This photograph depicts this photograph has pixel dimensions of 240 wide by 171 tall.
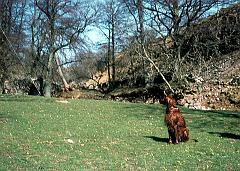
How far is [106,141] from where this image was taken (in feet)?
48.5

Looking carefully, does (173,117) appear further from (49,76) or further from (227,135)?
(49,76)

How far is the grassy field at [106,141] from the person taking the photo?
443 inches

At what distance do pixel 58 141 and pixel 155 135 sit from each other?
460 cm

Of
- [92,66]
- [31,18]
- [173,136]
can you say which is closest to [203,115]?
[173,136]

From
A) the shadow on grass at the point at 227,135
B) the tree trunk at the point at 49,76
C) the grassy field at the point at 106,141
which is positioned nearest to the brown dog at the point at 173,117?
the grassy field at the point at 106,141

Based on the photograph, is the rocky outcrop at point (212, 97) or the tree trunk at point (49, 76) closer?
the rocky outcrop at point (212, 97)

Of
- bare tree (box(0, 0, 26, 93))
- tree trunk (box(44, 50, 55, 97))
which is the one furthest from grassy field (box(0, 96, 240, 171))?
bare tree (box(0, 0, 26, 93))

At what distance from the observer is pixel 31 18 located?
4800 cm

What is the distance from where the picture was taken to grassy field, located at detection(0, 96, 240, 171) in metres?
11.3

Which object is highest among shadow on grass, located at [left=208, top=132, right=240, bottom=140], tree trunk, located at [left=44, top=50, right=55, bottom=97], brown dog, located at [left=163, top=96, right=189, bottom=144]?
tree trunk, located at [left=44, top=50, right=55, bottom=97]

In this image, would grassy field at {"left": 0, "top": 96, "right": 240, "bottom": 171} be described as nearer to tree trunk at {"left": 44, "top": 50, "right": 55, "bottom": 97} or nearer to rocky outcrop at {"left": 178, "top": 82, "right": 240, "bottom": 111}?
rocky outcrop at {"left": 178, "top": 82, "right": 240, "bottom": 111}

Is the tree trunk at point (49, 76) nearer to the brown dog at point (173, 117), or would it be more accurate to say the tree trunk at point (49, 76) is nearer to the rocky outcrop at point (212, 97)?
the rocky outcrop at point (212, 97)

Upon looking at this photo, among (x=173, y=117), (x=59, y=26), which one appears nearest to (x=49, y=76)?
(x=59, y=26)

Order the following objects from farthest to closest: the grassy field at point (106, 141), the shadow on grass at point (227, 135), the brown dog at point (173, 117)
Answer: the shadow on grass at point (227, 135) < the brown dog at point (173, 117) < the grassy field at point (106, 141)
